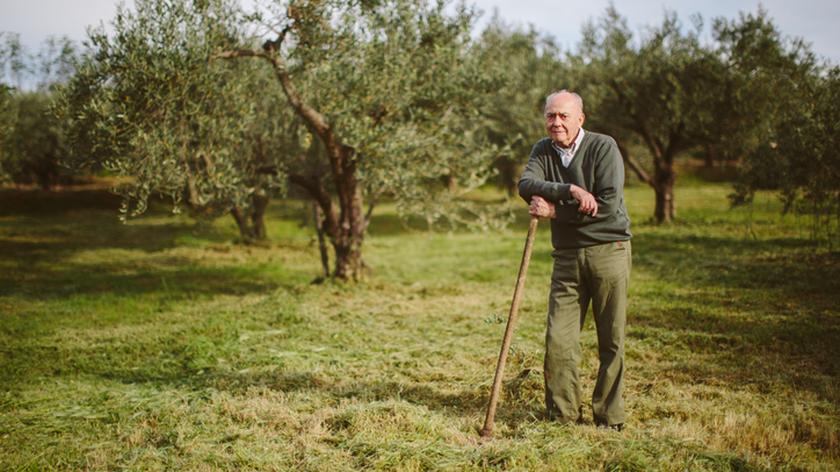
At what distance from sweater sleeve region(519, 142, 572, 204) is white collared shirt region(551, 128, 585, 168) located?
0.53 ft

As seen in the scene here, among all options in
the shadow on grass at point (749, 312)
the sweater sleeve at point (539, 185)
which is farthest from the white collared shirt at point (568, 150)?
the shadow on grass at point (749, 312)

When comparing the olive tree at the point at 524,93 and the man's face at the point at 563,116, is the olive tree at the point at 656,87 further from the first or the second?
the man's face at the point at 563,116

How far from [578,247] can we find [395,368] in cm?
340

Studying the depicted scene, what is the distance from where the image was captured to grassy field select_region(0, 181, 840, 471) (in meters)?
5.15

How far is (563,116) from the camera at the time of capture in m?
5.30

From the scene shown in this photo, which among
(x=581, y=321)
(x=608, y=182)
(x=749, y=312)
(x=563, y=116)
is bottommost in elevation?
(x=749, y=312)

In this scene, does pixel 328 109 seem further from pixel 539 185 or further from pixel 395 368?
pixel 539 185

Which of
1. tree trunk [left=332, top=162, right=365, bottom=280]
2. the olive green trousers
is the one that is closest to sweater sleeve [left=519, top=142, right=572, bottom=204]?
the olive green trousers

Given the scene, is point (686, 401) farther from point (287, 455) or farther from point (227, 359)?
point (227, 359)

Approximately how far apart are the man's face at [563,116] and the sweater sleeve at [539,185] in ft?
0.97

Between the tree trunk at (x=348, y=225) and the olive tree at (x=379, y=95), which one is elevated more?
the olive tree at (x=379, y=95)

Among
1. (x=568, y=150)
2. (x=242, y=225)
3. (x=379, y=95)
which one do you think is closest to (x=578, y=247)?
(x=568, y=150)

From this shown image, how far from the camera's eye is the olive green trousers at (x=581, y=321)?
5.39m

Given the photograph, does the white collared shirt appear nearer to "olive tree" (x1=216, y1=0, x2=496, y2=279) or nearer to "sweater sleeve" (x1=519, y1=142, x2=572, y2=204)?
"sweater sleeve" (x1=519, y1=142, x2=572, y2=204)
